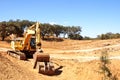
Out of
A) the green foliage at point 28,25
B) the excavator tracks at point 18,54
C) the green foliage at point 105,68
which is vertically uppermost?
the green foliage at point 28,25

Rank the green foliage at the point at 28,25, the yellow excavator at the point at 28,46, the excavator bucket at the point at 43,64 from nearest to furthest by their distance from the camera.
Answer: the excavator bucket at the point at 43,64 < the yellow excavator at the point at 28,46 < the green foliage at the point at 28,25

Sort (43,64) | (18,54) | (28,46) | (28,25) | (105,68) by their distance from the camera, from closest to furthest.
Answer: (105,68) < (43,64) < (18,54) < (28,46) < (28,25)

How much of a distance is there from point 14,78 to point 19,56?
934 centimetres

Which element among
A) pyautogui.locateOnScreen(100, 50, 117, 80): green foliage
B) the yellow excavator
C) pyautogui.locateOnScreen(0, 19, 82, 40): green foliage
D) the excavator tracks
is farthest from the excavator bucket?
pyautogui.locateOnScreen(0, 19, 82, 40): green foliage

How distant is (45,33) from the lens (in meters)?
85.9

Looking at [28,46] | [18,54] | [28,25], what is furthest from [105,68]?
[28,25]

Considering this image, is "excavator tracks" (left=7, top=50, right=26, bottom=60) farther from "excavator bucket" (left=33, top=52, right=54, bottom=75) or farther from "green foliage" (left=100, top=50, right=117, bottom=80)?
"green foliage" (left=100, top=50, right=117, bottom=80)

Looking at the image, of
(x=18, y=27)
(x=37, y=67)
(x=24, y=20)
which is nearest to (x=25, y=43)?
(x=37, y=67)

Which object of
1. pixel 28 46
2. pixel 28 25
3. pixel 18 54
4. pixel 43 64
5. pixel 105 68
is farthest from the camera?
pixel 28 25

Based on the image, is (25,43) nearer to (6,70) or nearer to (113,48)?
(6,70)

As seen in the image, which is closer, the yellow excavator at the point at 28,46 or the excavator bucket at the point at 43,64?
the excavator bucket at the point at 43,64

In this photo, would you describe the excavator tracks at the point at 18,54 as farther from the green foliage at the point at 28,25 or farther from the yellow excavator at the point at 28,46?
the green foliage at the point at 28,25

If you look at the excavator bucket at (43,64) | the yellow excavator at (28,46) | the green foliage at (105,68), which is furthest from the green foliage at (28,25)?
the green foliage at (105,68)

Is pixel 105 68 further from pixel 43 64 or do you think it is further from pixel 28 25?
pixel 28 25
